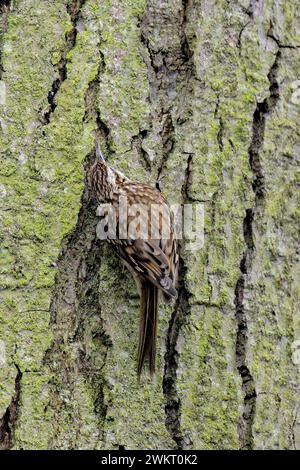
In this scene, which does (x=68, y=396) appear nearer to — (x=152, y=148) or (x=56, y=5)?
(x=152, y=148)

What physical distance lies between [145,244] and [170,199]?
0.20m

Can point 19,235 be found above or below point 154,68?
below

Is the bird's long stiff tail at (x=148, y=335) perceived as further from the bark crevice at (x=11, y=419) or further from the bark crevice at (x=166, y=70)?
the bark crevice at (x=11, y=419)

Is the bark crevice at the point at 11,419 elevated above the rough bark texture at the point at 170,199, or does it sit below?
below

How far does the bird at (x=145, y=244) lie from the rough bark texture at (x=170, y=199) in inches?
1.5

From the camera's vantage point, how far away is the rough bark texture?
221 centimetres

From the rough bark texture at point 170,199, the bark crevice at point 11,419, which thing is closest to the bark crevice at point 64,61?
the rough bark texture at point 170,199

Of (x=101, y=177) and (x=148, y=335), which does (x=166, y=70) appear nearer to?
(x=101, y=177)

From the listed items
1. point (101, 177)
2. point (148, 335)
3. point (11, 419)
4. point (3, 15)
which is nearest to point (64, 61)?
point (3, 15)

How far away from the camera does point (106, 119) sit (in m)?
2.28

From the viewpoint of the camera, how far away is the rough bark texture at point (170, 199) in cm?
221

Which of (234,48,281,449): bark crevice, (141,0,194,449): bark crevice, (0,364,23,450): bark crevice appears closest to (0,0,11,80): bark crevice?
(141,0,194,449): bark crevice
